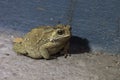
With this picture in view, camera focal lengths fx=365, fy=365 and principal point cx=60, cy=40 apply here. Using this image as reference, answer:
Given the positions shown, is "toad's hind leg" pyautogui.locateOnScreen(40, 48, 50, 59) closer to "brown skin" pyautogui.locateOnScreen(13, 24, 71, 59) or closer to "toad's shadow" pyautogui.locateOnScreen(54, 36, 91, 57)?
"brown skin" pyautogui.locateOnScreen(13, 24, 71, 59)

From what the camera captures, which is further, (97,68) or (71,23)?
(71,23)

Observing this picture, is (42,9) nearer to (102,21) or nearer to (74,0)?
(74,0)

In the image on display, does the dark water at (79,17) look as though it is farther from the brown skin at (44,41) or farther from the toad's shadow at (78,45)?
the brown skin at (44,41)

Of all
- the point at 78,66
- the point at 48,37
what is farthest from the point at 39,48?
the point at 78,66

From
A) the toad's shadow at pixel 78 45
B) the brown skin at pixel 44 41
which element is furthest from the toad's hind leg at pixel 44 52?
the toad's shadow at pixel 78 45

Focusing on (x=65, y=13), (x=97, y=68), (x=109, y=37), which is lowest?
(x=97, y=68)

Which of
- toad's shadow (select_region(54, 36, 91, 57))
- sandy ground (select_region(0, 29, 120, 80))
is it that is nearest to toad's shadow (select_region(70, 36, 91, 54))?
toad's shadow (select_region(54, 36, 91, 57))
